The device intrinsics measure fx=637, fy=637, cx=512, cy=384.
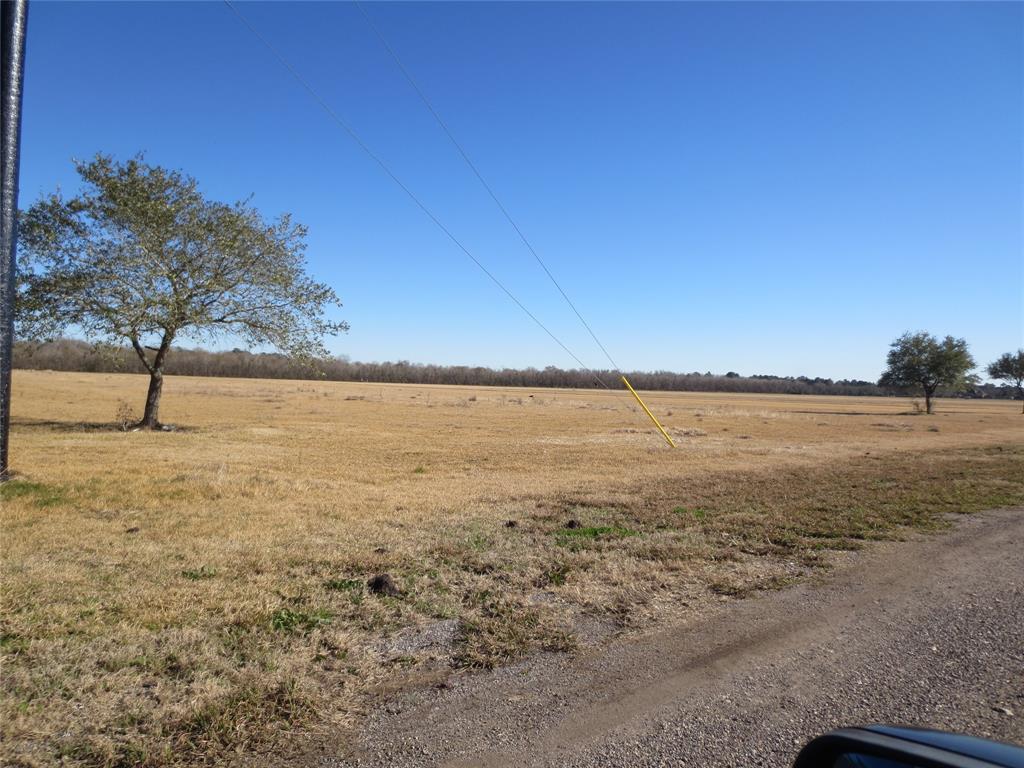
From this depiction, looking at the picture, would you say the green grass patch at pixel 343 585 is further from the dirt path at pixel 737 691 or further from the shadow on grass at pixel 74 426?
the shadow on grass at pixel 74 426

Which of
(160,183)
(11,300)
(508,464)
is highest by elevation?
(160,183)

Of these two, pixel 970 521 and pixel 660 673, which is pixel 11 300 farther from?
pixel 970 521

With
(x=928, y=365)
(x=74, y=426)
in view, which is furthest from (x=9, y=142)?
(x=928, y=365)

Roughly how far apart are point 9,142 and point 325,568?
8.65 m

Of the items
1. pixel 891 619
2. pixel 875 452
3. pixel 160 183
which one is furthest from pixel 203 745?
pixel 875 452

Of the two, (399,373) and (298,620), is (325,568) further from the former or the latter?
(399,373)

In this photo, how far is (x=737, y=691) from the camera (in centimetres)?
419

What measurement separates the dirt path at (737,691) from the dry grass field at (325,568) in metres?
0.40

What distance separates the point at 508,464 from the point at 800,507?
27.8 ft

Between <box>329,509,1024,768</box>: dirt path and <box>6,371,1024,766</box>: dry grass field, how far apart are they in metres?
0.40

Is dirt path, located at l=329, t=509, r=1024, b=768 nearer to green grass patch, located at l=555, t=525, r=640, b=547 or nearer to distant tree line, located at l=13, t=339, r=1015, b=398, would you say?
green grass patch, located at l=555, t=525, r=640, b=547

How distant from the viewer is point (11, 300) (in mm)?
9961

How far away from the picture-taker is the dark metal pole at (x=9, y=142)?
9742 mm

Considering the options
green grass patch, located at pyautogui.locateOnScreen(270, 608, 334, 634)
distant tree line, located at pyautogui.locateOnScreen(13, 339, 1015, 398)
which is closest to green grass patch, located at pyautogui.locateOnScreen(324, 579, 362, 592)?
green grass patch, located at pyautogui.locateOnScreen(270, 608, 334, 634)
